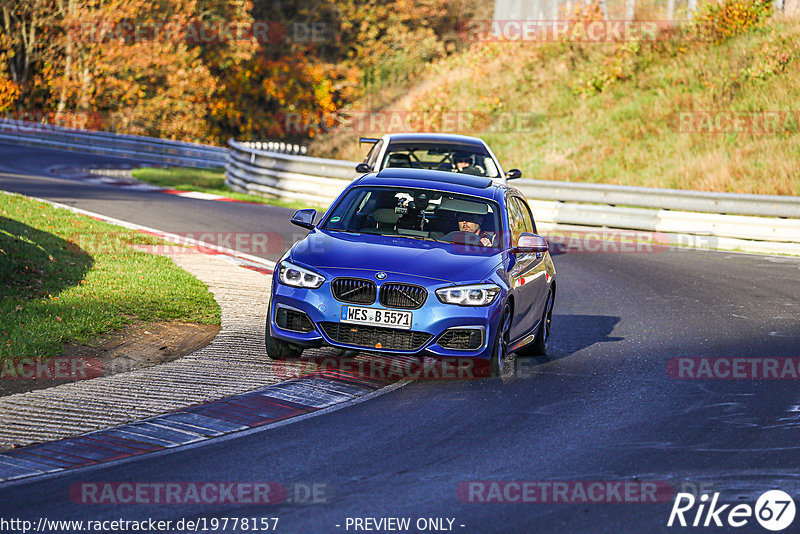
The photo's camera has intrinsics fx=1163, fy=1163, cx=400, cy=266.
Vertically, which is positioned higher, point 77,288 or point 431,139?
point 431,139

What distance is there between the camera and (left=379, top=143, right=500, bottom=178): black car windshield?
1697 centimetres

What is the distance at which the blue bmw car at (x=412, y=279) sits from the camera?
30.1ft

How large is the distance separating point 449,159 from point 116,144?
22.4m

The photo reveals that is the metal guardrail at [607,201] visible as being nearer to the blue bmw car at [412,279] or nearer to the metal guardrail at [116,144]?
the metal guardrail at [116,144]

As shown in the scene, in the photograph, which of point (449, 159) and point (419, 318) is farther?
point (449, 159)

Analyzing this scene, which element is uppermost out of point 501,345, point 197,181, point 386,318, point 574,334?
point 386,318

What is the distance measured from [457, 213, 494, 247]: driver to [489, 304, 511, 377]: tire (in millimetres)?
871

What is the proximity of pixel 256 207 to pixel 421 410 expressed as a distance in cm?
1549

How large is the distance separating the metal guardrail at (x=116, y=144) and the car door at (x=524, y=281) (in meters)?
25.6

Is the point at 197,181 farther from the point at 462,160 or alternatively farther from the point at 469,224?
the point at 469,224

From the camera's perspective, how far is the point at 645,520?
6105 mm

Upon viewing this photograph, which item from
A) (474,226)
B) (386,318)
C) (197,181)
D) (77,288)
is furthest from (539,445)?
(197,181)

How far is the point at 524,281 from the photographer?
10203 millimetres

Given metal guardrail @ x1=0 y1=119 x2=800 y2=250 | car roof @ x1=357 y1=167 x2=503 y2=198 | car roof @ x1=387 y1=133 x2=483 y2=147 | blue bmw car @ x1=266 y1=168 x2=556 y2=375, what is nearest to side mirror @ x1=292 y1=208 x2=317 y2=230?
blue bmw car @ x1=266 y1=168 x2=556 y2=375
